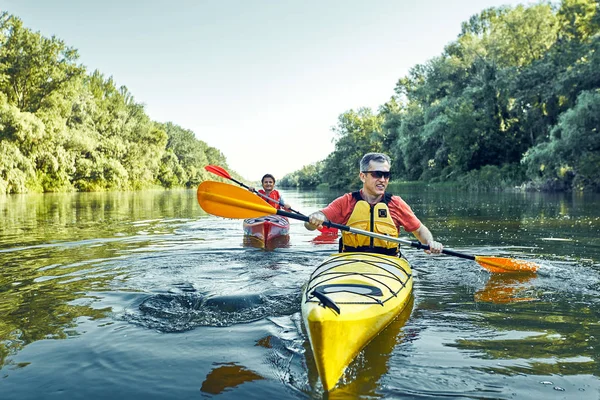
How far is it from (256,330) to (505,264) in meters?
3.21

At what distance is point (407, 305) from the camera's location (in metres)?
4.24

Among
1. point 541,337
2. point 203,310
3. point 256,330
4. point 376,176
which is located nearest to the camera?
point 541,337

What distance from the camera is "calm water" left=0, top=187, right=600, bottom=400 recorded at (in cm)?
263

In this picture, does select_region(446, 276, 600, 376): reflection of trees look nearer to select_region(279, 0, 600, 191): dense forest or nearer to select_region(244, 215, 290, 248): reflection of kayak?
select_region(244, 215, 290, 248): reflection of kayak

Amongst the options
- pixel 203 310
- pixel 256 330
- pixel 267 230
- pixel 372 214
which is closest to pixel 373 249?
pixel 372 214

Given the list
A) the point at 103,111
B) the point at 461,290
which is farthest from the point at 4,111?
the point at 461,290

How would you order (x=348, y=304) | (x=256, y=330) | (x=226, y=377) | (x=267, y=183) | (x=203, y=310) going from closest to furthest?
(x=226, y=377), (x=348, y=304), (x=256, y=330), (x=203, y=310), (x=267, y=183)

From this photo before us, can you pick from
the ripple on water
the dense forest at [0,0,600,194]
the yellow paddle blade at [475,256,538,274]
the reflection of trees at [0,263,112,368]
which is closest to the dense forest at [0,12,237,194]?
the dense forest at [0,0,600,194]

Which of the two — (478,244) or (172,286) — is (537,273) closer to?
(478,244)

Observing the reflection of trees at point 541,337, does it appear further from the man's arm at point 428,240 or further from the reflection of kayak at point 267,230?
the reflection of kayak at point 267,230

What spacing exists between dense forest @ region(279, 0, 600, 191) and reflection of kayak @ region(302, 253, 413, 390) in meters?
19.7

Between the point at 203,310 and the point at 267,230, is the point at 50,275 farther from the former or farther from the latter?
the point at 267,230

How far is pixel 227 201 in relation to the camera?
16.5ft

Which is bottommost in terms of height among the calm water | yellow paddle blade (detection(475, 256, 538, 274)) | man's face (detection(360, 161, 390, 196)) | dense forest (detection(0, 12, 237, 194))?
the calm water
